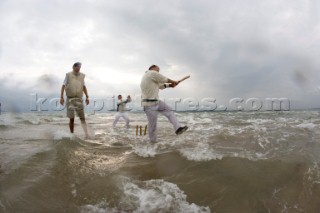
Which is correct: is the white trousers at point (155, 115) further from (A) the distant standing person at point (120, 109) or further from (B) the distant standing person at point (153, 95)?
(A) the distant standing person at point (120, 109)

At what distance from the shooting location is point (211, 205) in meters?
2.77

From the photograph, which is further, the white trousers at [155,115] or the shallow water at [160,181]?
the white trousers at [155,115]

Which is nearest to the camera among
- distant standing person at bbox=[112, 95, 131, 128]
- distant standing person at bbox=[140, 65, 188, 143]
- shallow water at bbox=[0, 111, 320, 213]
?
shallow water at bbox=[0, 111, 320, 213]

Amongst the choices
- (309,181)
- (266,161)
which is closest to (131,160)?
(266,161)

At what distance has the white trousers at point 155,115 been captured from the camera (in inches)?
243

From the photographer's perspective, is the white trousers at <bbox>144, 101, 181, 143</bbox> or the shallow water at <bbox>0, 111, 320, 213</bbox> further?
the white trousers at <bbox>144, 101, 181, 143</bbox>

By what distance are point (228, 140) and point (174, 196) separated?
3994 mm

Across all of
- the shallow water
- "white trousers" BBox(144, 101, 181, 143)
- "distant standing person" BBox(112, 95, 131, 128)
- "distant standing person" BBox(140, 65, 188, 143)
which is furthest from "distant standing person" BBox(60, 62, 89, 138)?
"distant standing person" BBox(112, 95, 131, 128)

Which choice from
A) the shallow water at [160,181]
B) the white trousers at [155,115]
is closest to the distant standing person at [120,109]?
the white trousers at [155,115]

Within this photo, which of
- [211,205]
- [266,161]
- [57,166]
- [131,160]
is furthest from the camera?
[131,160]

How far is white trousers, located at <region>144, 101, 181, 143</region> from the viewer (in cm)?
618

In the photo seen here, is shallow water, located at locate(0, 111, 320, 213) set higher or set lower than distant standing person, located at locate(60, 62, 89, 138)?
lower

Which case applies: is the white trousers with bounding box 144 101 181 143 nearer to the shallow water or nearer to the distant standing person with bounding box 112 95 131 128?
the shallow water

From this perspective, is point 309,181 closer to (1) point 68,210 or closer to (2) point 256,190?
(2) point 256,190
